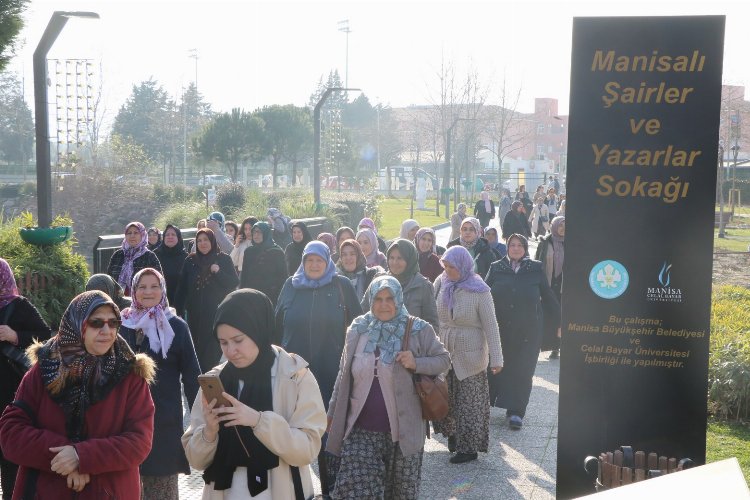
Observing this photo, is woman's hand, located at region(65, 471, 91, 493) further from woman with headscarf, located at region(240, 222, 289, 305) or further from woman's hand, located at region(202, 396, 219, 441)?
woman with headscarf, located at region(240, 222, 289, 305)

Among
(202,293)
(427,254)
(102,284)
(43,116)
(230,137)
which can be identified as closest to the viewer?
(102,284)

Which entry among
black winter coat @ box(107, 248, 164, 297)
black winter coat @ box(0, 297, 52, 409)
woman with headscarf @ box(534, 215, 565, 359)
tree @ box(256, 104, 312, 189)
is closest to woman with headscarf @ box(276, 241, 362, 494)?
black winter coat @ box(0, 297, 52, 409)

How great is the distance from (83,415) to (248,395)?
31.2 inches

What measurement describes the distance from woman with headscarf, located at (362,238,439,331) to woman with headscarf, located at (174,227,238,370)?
8.88 feet

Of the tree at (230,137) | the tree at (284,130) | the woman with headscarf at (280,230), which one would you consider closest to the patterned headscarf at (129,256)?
the woman with headscarf at (280,230)

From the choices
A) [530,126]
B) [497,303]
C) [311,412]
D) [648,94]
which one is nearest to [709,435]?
[497,303]

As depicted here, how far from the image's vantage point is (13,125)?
3221 inches

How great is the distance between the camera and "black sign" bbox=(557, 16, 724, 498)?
5984 mm

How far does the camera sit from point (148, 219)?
36688mm

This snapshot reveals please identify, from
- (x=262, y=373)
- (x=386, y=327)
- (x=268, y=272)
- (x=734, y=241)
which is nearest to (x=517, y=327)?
(x=268, y=272)

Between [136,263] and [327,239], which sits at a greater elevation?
[327,239]

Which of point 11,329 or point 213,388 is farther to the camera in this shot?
point 11,329

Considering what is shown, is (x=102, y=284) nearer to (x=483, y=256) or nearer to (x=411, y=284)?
(x=411, y=284)

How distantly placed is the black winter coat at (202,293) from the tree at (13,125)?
2743 inches
